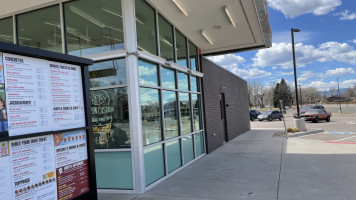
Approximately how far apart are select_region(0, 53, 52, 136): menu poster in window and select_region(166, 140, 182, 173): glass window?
4.24 m

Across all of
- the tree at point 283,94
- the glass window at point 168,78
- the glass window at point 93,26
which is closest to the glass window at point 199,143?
the glass window at point 168,78

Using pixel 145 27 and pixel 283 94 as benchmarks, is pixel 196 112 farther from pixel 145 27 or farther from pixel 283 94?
pixel 283 94

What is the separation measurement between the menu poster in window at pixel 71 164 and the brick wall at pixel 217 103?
22.7ft

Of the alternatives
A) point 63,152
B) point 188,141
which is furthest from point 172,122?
point 63,152

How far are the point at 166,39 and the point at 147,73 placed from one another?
167 cm

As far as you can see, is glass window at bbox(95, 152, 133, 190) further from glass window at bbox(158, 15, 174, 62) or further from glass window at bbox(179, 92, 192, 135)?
glass window at bbox(158, 15, 174, 62)

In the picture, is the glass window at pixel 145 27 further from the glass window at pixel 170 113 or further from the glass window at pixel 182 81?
the glass window at pixel 182 81

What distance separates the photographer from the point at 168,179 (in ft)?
19.9

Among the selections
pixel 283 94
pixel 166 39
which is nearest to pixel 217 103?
pixel 166 39

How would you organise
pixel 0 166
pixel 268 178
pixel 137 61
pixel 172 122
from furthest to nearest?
pixel 172 122
pixel 268 178
pixel 137 61
pixel 0 166

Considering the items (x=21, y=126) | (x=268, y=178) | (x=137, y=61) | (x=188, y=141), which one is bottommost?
(x=268, y=178)

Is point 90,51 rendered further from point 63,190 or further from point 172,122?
point 63,190

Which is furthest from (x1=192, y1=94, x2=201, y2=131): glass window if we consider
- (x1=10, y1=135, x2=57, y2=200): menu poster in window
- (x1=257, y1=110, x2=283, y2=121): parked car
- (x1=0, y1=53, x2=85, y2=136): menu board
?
(x1=257, y1=110, x2=283, y2=121): parked car

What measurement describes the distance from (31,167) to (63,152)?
325 mm
